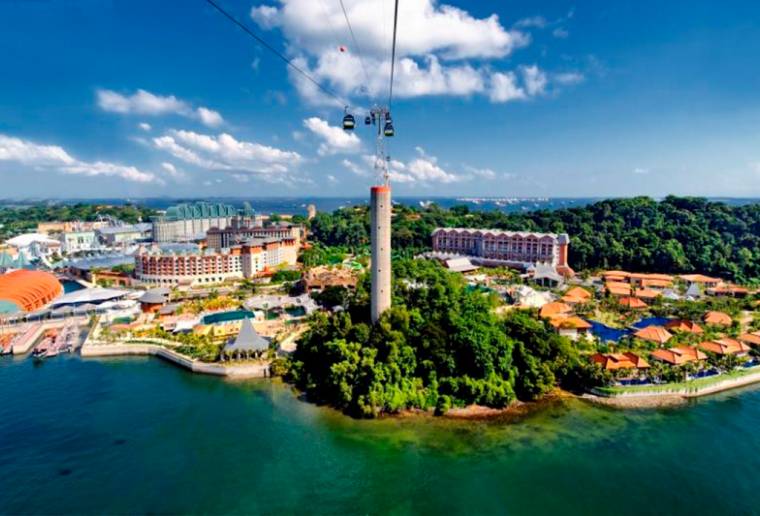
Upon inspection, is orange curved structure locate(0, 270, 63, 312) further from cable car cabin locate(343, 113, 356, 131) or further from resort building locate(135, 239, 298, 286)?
cable car cabin locate(343, 113, 356, 131)

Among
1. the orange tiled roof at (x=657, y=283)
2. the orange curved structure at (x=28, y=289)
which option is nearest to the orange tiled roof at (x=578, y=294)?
the orange tiled roof at (x=657, y=283)

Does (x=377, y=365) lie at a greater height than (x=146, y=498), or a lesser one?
greater

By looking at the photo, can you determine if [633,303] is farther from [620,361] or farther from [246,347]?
[246,347]

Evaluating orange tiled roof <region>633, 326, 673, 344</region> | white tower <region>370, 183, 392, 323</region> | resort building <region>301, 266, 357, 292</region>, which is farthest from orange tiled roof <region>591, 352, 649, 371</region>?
resort building <region>301, 266, 357, 292</region>

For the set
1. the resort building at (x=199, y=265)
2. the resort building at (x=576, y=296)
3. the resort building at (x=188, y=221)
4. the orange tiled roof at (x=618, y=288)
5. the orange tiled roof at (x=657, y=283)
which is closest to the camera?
the resort building at (x=576, y=296)

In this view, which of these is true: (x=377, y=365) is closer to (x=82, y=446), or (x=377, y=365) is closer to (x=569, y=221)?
(x=82, y=446)

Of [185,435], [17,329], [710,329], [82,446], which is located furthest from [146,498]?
[710,329]

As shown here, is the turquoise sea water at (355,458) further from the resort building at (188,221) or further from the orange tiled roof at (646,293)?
the resort building at (188,221)

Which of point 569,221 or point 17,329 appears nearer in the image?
point 17,329
